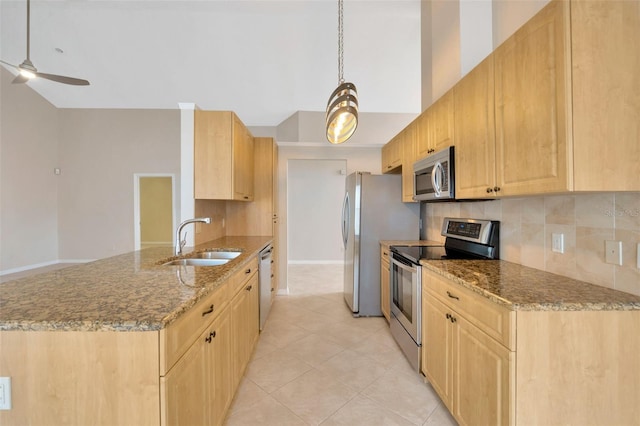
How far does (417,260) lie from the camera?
1987mm

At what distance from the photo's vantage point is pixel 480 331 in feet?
4.16

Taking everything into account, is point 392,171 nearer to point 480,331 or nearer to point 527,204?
point 527,204

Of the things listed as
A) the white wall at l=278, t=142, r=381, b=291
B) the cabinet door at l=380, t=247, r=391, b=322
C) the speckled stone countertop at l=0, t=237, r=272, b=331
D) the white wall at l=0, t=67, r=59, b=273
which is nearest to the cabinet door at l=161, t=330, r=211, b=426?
the speckled stone countertop at l=0, t=237, r=272, b=331

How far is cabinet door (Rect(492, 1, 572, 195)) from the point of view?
1.08 metres

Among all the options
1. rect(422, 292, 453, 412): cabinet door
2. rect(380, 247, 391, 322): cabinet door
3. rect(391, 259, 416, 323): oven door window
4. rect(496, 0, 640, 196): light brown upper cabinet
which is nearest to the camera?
rect(496, 0, 640, 196): light brown upper cabinet

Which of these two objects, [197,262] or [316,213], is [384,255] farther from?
[316,213]

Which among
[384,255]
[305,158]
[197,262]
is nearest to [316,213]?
[305,158]

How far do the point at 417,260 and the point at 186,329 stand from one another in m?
1.57

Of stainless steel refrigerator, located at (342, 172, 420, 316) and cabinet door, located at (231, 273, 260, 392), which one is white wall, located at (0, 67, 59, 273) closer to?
cabinet door, located at (231, 273, 260, 392)

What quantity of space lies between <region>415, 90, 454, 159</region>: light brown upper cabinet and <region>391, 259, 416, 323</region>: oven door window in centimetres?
101

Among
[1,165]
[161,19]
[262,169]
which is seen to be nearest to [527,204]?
[262,169]

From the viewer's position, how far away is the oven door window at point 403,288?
7.02ft

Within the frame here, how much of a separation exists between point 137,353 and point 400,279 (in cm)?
205

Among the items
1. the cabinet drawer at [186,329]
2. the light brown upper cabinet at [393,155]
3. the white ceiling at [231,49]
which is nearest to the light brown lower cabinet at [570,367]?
the cabinet drawer at [186,329]
